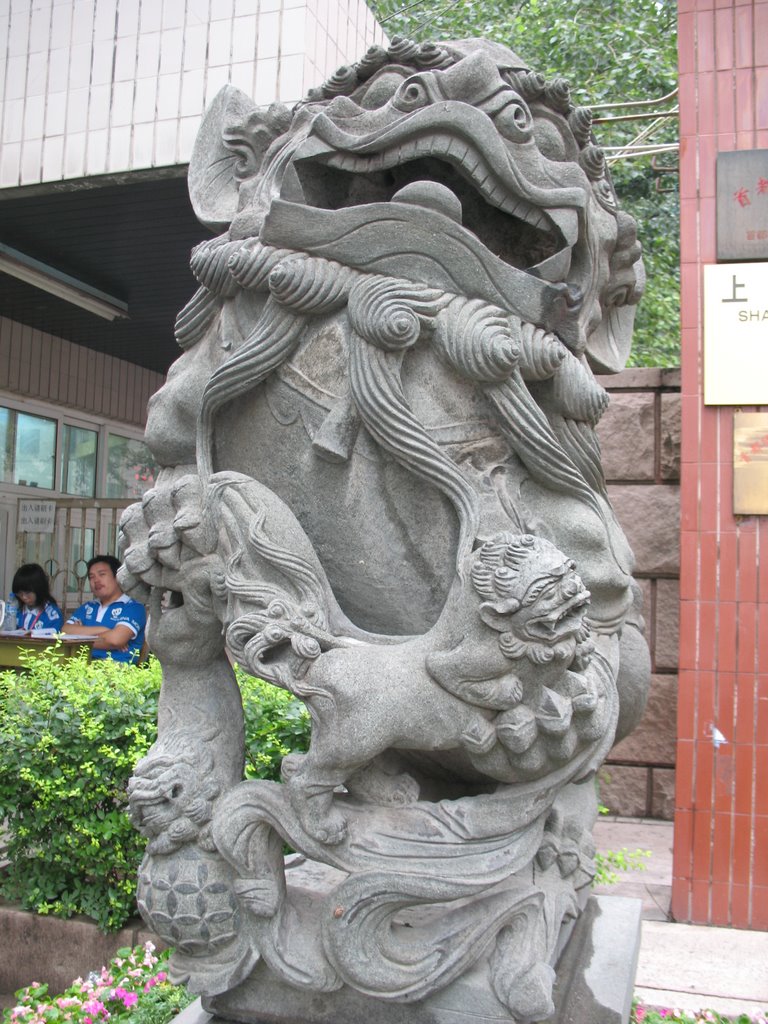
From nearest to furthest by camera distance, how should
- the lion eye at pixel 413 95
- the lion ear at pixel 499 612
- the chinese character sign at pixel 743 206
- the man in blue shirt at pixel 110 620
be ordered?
the lion ear at pixel 499 612 < the lion eye at pixel 413 95 < the chinese character sign at pixel 743 206 < the man in blue shirt at pixel 110 620

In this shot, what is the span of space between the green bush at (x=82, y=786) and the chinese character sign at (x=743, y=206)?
242 centimetres

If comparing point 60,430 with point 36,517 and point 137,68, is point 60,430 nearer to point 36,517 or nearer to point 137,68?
point 36,517

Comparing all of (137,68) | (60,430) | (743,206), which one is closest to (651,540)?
(743,206)

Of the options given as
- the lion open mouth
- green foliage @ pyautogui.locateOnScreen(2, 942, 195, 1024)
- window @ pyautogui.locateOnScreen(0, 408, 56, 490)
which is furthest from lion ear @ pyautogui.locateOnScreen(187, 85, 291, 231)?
window @ pyautogui.locateOnScreen(0, 408, 56, 490)

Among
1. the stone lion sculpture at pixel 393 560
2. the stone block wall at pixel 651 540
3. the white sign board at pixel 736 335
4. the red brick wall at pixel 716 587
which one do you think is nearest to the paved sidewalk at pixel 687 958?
the red brick wall at pixel 716 587

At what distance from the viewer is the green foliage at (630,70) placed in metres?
8.38

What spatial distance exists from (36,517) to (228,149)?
6685 mm

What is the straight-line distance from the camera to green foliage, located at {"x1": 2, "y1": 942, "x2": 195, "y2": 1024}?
1.99 m

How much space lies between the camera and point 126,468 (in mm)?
9602

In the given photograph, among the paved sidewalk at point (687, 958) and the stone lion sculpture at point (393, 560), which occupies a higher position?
the stone lion sculpture at point (393, 560)

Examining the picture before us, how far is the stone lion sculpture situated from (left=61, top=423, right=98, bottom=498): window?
7469mm

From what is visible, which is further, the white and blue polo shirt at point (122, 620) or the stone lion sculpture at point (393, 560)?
the white and blue polo shirt at point (122, 620)

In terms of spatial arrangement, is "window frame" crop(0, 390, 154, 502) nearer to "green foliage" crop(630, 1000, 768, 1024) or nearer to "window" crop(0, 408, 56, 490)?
"window" crop(0, 408, 56, 490)

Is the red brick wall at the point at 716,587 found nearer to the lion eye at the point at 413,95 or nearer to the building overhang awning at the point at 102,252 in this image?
the lion eye at the point at 413,95
